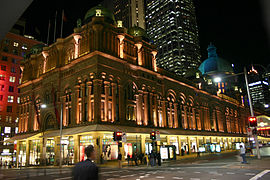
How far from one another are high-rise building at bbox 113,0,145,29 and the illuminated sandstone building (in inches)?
3859

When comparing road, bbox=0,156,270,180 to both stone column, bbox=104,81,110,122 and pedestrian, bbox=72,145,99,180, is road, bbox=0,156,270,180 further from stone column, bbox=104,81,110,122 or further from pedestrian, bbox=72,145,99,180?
stone column, bbox=104,81,110,122

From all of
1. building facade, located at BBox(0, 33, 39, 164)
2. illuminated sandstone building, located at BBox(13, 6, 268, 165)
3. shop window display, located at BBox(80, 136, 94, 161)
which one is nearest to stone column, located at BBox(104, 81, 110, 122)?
illuminated sandstone building, located at BBox(13, 6, 268, 165)

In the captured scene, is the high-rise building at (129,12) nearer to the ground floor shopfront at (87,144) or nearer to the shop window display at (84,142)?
the ground floor shopfront at (87,144)

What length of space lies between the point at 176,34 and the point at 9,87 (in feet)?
344

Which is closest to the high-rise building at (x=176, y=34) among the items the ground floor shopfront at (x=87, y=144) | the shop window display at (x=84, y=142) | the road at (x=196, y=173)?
the ground floor shopfront at (x=87, y=144)

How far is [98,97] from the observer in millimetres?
36625

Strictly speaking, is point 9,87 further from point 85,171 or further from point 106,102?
point 85,171

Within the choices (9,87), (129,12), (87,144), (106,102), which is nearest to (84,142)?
(87,144)

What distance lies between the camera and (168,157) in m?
35.2

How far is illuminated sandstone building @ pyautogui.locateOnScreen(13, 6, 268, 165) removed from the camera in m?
37.6

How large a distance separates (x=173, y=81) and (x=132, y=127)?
21444 mm

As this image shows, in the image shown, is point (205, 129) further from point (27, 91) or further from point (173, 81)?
point (27, 91)

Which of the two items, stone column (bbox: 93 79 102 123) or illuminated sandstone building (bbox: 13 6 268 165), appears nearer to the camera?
stone column (bbox: 93 79 102 123)

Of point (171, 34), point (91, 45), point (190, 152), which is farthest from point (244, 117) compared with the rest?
point (91, 45)
